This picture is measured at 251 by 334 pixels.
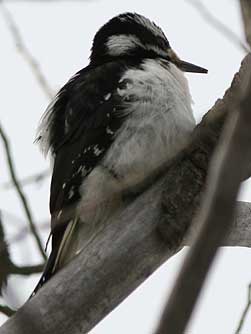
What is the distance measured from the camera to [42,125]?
3.78 metres

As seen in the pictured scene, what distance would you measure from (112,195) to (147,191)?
0.24 metres

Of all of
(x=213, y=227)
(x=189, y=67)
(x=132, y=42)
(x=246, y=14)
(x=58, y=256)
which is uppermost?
(x=246, y=14)

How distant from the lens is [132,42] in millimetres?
4055

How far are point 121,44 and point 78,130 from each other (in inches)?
33.6

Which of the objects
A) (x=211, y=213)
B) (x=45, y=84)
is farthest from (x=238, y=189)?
(x=45, y=84)

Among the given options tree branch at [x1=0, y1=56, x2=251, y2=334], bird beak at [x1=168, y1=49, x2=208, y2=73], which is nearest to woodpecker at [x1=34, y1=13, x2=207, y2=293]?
tree branch at [x1=0, y1=56, x2=251, y2=334]

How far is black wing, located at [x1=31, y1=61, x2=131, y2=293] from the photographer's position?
325 cm

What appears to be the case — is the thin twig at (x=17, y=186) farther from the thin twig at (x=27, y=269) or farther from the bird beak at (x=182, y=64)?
the bird beak at (x=182, y=64)

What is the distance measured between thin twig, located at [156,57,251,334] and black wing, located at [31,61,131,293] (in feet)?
6.51

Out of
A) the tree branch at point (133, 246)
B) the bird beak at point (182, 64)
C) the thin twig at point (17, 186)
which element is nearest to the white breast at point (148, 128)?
the tree branch at point (133, 246)

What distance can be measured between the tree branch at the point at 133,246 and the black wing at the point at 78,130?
421mm

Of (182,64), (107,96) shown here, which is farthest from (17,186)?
(182,64)

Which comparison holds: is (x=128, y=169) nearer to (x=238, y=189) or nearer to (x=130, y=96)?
Result: (x=130, y=96)

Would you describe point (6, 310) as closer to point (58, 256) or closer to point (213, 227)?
point (58, 256)
